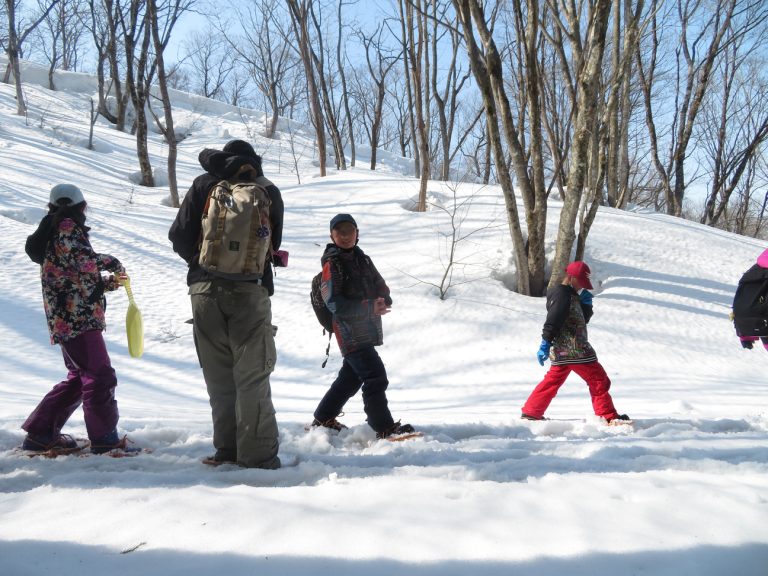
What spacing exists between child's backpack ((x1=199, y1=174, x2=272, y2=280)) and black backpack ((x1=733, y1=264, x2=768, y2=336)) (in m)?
3.68

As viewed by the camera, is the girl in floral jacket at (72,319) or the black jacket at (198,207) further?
the girl in floral jacket at (72,319)

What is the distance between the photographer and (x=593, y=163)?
9.93 meters

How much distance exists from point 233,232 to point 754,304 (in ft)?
12.6

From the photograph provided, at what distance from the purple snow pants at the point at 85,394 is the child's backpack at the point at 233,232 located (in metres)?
0.97

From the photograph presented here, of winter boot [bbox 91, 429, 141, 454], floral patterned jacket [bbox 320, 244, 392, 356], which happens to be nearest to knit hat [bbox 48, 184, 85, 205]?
winter boot [bbox 91, 429, 141, 454]

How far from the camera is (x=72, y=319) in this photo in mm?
2883

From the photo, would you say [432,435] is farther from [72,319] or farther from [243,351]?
[72,319]

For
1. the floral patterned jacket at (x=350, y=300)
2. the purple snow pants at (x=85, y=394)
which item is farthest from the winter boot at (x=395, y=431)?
the purple snow pants at (x=85, y=394)

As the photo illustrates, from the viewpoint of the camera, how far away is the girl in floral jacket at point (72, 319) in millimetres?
2887

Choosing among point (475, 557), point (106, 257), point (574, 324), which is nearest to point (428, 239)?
point (574, 324)

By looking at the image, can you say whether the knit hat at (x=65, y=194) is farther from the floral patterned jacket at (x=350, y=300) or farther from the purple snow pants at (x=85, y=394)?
the floral patterned jacket at (x=350, y=300)

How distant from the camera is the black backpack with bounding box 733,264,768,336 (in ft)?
12.3

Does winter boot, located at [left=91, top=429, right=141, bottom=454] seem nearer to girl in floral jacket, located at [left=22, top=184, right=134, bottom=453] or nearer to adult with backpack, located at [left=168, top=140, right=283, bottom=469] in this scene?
girl in floral jacket, located at [left=22, top=184, right=134, bottom=453]

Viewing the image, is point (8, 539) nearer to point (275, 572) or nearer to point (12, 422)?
point (275, 572)
